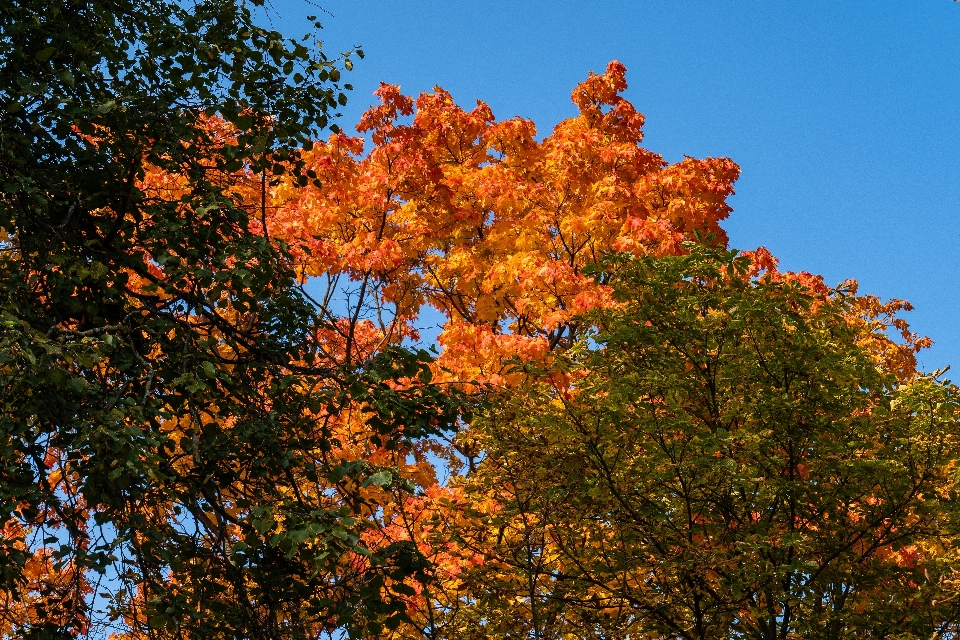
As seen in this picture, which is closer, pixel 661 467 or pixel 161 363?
pixel 161 363

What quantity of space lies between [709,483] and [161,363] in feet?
17.0

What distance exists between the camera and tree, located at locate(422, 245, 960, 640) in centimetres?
901

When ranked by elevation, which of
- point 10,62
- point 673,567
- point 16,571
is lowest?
point 16,571

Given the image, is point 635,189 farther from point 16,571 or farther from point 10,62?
point 16,571

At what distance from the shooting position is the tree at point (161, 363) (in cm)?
590

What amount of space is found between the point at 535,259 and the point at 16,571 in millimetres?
7710

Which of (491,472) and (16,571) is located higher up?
(491,472)

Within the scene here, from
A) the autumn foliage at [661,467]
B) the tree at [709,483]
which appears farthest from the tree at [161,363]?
the tree at [709,483]

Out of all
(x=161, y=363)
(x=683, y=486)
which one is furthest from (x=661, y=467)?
(x=161, y=363)

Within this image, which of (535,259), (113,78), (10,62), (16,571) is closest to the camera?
(16,571)

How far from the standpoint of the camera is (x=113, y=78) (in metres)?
7.63

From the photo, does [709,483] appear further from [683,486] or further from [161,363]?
[161,363]

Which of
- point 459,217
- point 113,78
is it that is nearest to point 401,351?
point 113,78

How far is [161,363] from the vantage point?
6758 millimetres
